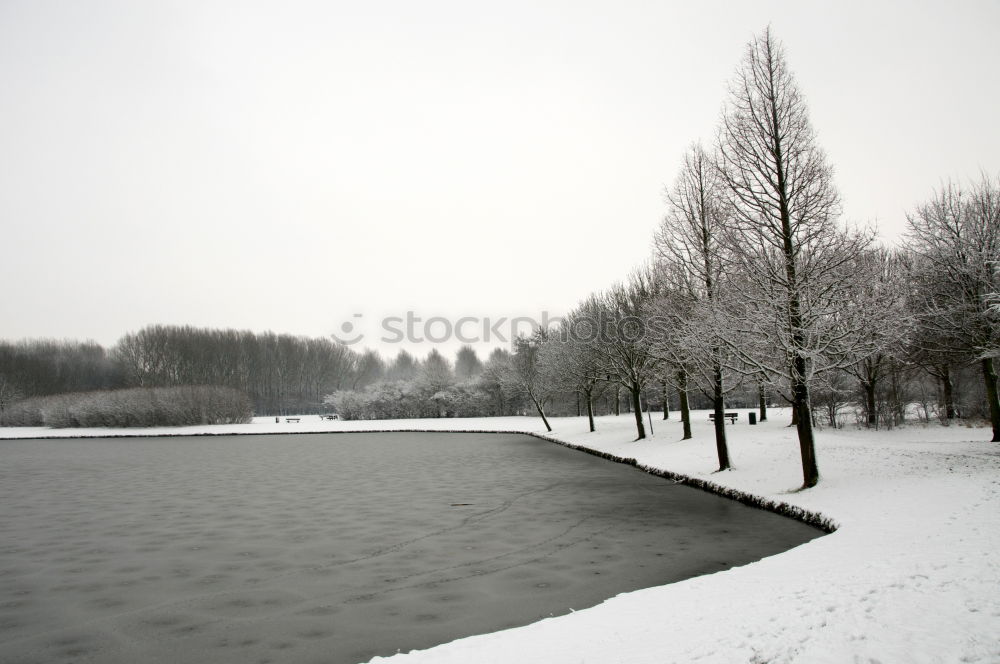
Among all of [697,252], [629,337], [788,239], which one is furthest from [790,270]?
[629,337]

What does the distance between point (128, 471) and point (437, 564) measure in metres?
23.0

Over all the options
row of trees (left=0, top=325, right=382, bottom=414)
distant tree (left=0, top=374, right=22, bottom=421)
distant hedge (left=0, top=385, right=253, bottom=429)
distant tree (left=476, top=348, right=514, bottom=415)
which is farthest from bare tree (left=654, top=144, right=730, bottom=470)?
distant tree (left=0, top=374, right=22, bottom=421)

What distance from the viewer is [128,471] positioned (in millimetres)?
26812

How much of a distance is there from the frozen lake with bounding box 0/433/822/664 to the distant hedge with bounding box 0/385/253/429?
49119mm

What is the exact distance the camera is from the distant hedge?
66.5 metres

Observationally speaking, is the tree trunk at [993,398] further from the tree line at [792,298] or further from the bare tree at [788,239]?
the bare tree at [788,239]

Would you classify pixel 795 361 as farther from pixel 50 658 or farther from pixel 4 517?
pixel 4 517

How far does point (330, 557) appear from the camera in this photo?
10625 millimetres

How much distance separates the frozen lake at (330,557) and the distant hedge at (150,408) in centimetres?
4912

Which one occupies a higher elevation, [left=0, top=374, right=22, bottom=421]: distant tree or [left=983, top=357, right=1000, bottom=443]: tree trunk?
[left=0, top=374, right=22, bottom=421]: distant tree

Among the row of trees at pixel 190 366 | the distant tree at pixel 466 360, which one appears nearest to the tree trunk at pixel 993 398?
the row of trees at pixel 190 366

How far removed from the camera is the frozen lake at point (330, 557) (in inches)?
277

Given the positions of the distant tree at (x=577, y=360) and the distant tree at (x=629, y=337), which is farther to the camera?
the distant tree at (x=577, y=360)

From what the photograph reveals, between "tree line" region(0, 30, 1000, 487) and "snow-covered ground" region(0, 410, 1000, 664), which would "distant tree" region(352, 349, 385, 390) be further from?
"snow-covered ground" region(0, 410, 1000, 664)
